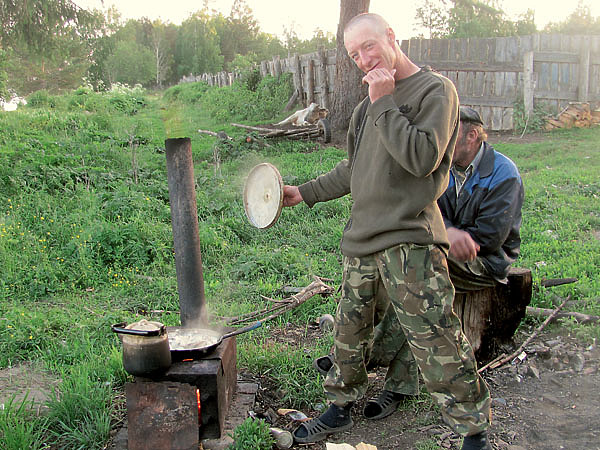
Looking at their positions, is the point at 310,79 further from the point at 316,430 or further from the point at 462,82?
the point at 316,430

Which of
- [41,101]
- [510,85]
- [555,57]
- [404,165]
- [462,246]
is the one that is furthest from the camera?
[41,101]

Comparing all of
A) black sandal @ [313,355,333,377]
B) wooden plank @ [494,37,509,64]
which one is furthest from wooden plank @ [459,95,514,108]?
black sandal @ [313,355,333,377]

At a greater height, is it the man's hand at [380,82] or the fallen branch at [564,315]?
the man's hand at [380,82]

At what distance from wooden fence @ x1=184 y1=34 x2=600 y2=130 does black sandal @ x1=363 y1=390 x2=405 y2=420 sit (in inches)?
449

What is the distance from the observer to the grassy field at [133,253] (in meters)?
3.36

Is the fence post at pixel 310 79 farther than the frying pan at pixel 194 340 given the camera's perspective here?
Yes

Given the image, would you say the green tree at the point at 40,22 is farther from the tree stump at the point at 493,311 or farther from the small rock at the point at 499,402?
the small rock at the point at 499,402

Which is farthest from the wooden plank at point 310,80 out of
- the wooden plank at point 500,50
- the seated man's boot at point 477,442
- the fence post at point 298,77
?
the seated man's boot at point 477,442

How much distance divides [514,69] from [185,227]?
12222 mm

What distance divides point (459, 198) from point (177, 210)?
1.79 meters

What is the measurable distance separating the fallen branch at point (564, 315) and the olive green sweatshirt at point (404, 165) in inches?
84.6

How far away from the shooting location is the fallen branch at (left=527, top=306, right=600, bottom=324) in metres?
3.96

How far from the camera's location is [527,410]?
3098 mm

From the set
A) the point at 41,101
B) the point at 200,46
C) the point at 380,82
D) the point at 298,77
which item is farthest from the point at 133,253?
the point at 200,46
